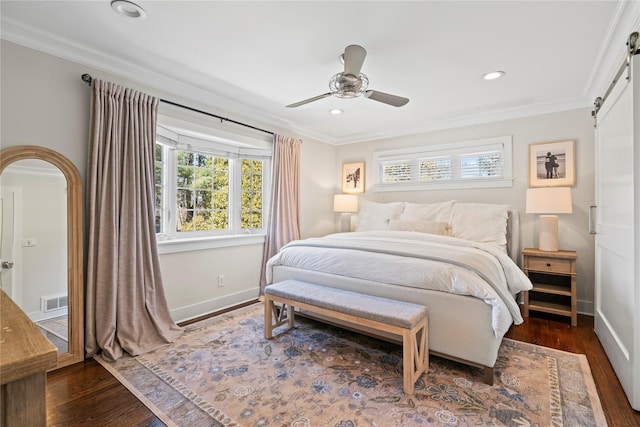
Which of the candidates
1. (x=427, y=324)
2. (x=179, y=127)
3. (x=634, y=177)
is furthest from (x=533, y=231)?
(x=179, y=127)

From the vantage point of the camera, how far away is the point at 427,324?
2.02 metres

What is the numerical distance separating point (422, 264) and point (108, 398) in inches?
83.9

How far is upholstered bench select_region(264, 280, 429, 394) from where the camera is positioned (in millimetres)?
1795

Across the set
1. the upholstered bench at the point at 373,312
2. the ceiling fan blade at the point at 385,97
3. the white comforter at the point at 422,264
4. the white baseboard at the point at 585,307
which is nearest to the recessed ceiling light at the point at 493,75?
the ceiling fan blade at the point at 385,97

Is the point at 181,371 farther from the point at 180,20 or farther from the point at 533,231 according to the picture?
the point at 533,231

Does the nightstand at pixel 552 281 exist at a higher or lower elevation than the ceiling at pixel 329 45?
lower

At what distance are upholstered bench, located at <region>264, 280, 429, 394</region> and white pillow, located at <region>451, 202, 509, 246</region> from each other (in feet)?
5.49

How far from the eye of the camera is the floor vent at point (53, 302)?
2084mm

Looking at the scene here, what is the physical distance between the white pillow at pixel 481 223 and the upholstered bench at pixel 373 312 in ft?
5.49

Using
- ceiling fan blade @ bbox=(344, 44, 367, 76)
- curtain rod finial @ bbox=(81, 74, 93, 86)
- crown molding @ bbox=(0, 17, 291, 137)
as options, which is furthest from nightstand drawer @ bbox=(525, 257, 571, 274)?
curtain rod finial @ bbox=(81, 74, 93, 86)

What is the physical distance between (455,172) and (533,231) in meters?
1.11

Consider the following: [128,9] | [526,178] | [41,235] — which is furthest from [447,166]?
[41,235]

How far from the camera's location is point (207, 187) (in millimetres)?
3395

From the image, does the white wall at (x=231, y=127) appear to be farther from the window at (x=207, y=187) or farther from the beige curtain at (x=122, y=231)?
the window at (x=207, y=187)
